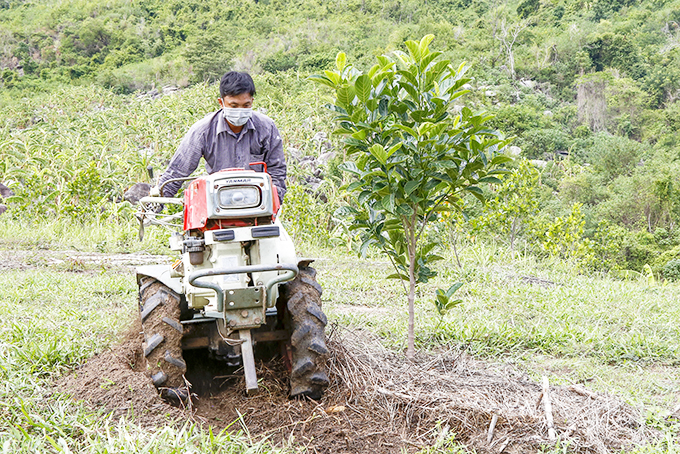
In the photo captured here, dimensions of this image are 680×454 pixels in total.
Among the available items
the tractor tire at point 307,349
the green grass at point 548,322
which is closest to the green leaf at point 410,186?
the tractor tire at point 307,349

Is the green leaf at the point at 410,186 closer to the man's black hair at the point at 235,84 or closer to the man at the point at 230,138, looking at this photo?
the man at the point at 230,138

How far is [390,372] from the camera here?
3.66 m

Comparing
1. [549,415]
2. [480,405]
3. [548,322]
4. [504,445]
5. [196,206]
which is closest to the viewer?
[504,445]

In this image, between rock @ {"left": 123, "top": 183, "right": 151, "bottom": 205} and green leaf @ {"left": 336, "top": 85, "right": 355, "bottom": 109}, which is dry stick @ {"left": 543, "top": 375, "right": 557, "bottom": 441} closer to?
green leaf @ {"left": 336, "top": 85, "right": 355, "bottom": 109}

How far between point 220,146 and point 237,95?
1.10ft

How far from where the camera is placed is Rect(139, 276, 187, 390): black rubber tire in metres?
3.10

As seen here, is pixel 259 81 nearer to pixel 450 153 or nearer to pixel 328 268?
pixel 328 268

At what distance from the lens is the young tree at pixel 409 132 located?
11.5 ft

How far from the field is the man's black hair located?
161cm

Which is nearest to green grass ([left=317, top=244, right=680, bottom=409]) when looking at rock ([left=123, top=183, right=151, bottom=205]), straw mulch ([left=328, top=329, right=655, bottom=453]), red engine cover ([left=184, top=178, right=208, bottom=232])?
straw mulch ([left=328, top=329, right=655, bottom=453])

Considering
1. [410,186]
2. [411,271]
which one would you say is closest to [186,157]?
[410,186]

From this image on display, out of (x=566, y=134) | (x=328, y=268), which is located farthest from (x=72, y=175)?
(x=566, y=134)

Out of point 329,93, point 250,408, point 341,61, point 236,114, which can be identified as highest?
point 329,93

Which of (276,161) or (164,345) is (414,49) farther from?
(164,345)
